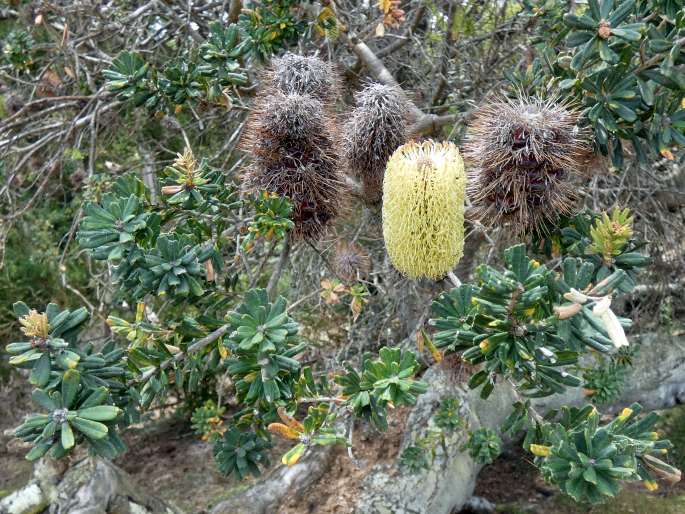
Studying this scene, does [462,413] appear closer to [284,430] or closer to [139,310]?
[284,430]

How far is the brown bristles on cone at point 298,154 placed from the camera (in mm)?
1478

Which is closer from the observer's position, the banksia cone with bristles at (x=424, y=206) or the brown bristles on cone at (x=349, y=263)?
the banksia cone with bristles at (x=424, y=206)

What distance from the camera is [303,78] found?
64.2 inches

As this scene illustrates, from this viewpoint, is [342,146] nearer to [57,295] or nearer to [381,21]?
[381,21]

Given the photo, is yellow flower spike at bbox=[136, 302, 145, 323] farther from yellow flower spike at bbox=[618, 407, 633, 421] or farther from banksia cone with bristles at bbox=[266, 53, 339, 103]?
yellow flower spike at bbox=[618, 407, 633, 421]

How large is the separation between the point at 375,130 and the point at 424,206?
1.25ft

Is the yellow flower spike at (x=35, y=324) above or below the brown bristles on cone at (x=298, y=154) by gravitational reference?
below

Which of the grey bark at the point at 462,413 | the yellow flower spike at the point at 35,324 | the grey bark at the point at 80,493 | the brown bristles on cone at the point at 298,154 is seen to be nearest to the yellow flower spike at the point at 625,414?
the brown bristles on cone at the point at 298,154

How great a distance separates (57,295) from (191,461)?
1643mm

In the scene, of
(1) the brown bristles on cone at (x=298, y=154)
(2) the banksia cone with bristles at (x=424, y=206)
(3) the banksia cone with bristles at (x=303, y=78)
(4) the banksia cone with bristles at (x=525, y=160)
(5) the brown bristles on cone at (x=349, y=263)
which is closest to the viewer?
(2) the banksia cone with bristles at (x=424, y=206)

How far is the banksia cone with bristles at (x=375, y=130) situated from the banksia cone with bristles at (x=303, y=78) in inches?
5.6

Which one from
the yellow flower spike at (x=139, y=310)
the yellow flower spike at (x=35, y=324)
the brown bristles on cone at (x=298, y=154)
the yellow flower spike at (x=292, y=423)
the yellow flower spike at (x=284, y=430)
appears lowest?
the yellow flower spike at (x=292, y=423)

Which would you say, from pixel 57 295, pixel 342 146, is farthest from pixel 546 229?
pixel 57 295

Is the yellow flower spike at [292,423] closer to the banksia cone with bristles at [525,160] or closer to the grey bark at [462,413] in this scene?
the banksia cone with bristles at [525,160]
